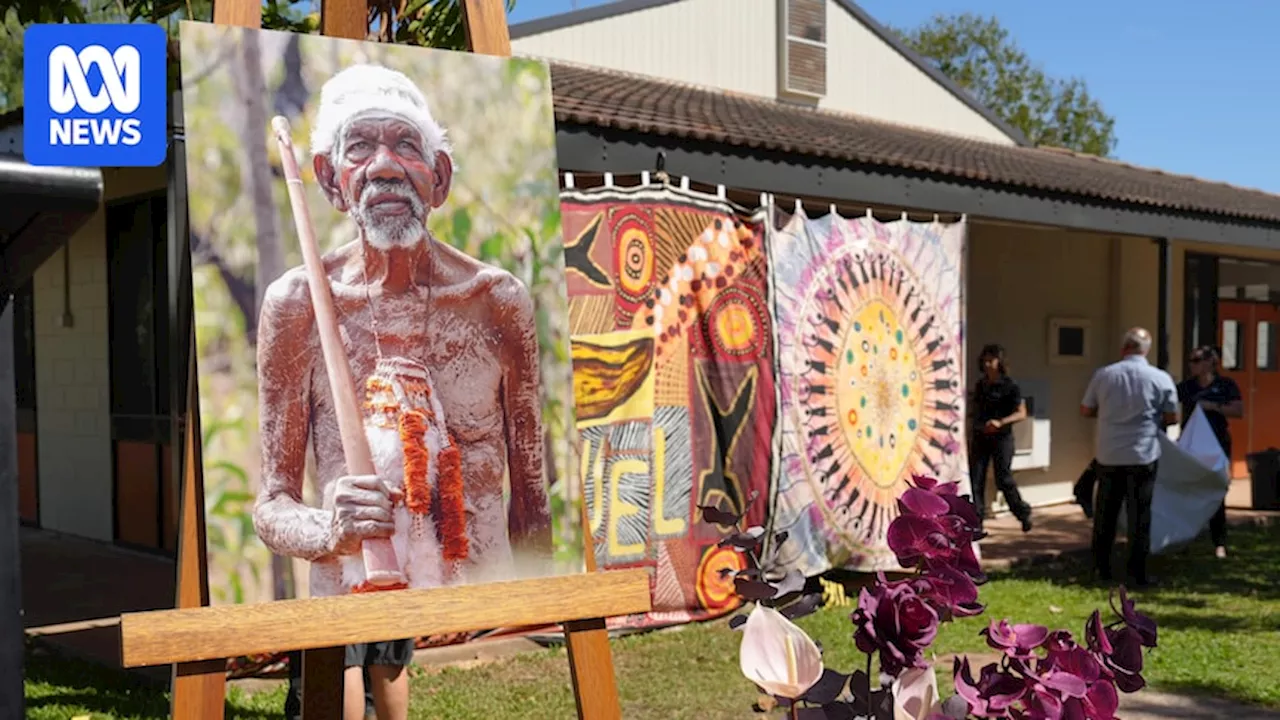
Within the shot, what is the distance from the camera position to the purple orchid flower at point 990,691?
5.87ft

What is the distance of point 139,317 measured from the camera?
975 cm

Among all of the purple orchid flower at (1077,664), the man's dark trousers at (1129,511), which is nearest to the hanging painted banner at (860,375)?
the man's dark trousers at (1129,511)

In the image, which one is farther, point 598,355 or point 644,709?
point 598,355

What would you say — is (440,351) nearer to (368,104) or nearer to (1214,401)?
(368,104)

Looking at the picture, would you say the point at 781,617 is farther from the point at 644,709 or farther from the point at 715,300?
the point at 715,300

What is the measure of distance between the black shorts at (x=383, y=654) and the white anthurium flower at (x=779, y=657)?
198 cm

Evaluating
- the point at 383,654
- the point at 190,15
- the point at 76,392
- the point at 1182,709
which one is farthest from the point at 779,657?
the point at 76,392

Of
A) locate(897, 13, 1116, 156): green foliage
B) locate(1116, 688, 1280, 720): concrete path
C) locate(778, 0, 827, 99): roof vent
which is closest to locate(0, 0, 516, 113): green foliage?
locate(1116, 688, 1280, 720): concrete path

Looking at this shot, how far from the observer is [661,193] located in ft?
21.1

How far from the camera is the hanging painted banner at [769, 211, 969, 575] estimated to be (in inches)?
272

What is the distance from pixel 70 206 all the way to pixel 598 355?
9.79ft

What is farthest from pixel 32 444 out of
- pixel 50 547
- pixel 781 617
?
pixel 781 617

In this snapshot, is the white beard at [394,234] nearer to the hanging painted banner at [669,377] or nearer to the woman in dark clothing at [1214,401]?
the hanging painted banner at [669,377]

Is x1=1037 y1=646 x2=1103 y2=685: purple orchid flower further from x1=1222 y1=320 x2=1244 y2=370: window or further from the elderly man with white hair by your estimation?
x1=1222 y1=320 x2=1244 y2=370: window
